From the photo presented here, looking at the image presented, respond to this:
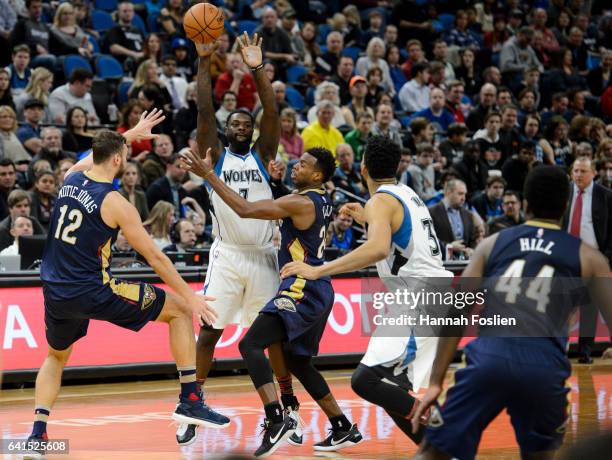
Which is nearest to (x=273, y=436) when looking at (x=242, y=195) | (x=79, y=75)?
(x=242, y=195)

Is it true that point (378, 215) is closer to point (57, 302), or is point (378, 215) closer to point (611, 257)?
point (57, 302)

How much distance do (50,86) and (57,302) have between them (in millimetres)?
8532

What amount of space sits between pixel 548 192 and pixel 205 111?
409 cm

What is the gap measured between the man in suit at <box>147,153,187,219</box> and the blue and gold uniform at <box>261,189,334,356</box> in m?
6.31

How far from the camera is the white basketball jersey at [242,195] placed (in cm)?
880

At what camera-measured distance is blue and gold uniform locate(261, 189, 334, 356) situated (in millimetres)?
7957

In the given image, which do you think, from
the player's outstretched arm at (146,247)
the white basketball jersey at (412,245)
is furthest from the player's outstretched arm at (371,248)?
the player's outstretched arm at (146,247)

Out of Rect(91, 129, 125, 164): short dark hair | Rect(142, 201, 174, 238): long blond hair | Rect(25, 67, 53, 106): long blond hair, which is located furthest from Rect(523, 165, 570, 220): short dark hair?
Rect(25, 67, 53, 106): long blond hair

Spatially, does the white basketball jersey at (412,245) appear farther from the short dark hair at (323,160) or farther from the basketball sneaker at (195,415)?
the basketball sneaker at (195,415)

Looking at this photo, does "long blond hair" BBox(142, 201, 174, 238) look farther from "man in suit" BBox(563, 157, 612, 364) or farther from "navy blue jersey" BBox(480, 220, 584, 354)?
"navy blue jersey" BBox(480, 220, 584, 354)

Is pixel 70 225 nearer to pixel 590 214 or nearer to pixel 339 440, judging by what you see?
pixel 339 440

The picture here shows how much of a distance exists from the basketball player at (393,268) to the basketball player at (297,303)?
2.91ft

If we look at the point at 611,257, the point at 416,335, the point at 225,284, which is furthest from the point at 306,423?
the point at 611,257

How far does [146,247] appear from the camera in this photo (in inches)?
295
